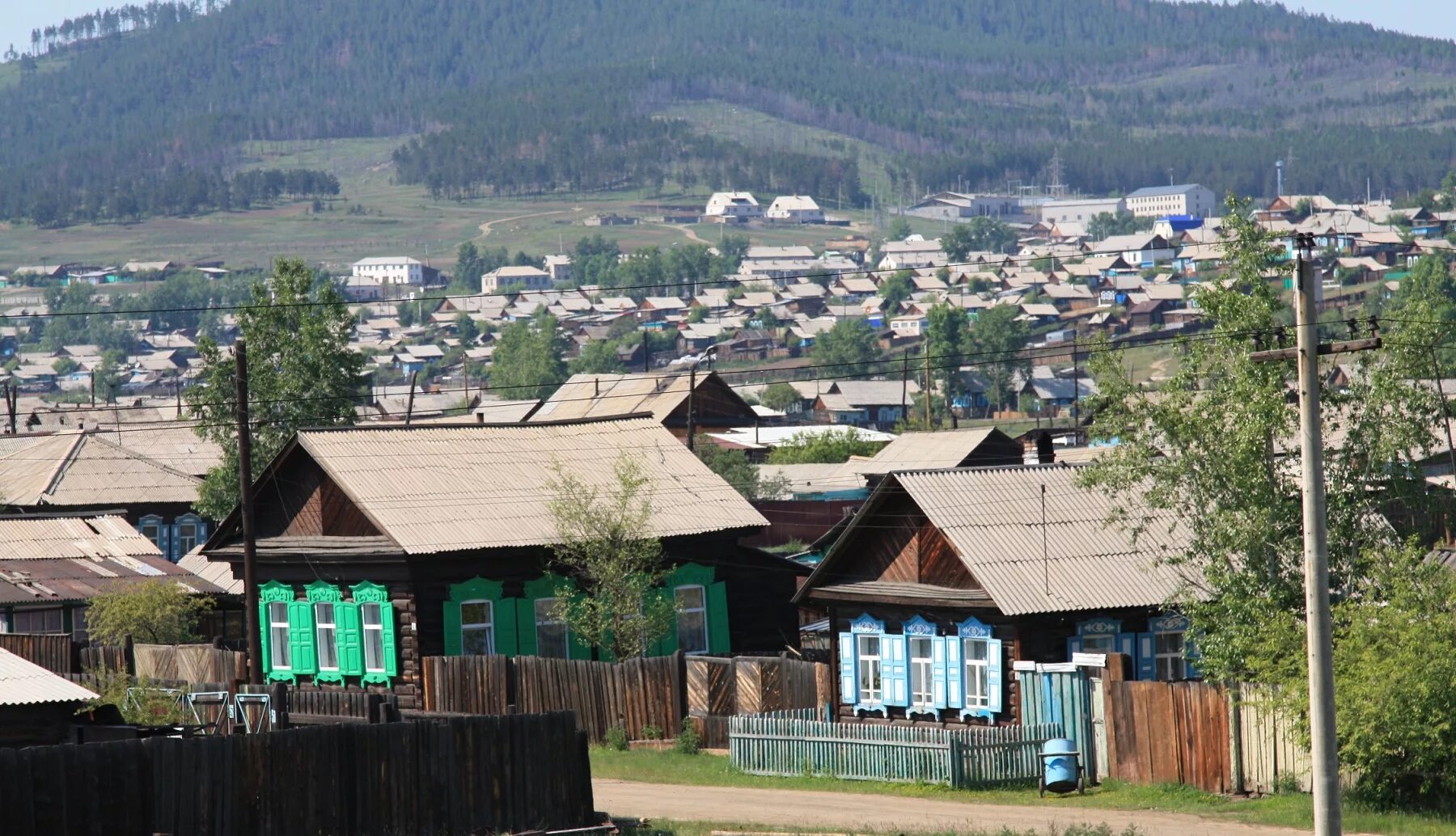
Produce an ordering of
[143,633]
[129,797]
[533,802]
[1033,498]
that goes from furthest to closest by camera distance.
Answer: [143,633], [1033,498], [533,802], [129,797]

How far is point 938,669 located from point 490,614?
10279 millimetres

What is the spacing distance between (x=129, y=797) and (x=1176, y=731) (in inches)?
Answer: 578

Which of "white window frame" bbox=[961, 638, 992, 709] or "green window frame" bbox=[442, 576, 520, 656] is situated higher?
"green window frame" bbox=[442, 576, 520, 656]

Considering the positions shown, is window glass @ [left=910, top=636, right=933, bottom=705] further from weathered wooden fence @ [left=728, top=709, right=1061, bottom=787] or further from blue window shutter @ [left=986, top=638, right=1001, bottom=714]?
weathered wooden fence @ [left=728, top=709, right=1061, bottom=787]

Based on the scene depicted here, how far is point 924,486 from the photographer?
35.2 meters

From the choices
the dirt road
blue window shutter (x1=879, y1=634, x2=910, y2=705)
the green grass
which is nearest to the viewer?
the green grass

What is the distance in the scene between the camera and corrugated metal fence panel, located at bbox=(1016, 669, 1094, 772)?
3072cm

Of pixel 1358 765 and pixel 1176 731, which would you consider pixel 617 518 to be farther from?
pixel 1358 765

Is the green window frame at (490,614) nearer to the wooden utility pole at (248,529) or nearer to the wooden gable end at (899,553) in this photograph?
the wooden utility pole at (248,529)

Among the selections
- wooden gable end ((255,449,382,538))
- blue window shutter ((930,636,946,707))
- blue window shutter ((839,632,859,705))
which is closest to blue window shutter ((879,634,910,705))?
blue window shutter ((930,636,946,707))

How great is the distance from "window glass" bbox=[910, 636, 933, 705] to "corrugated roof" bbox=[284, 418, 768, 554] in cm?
796

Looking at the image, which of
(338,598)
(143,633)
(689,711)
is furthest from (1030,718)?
(143,633)

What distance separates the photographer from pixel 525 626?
1630 inches

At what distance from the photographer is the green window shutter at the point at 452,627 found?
40375mm
